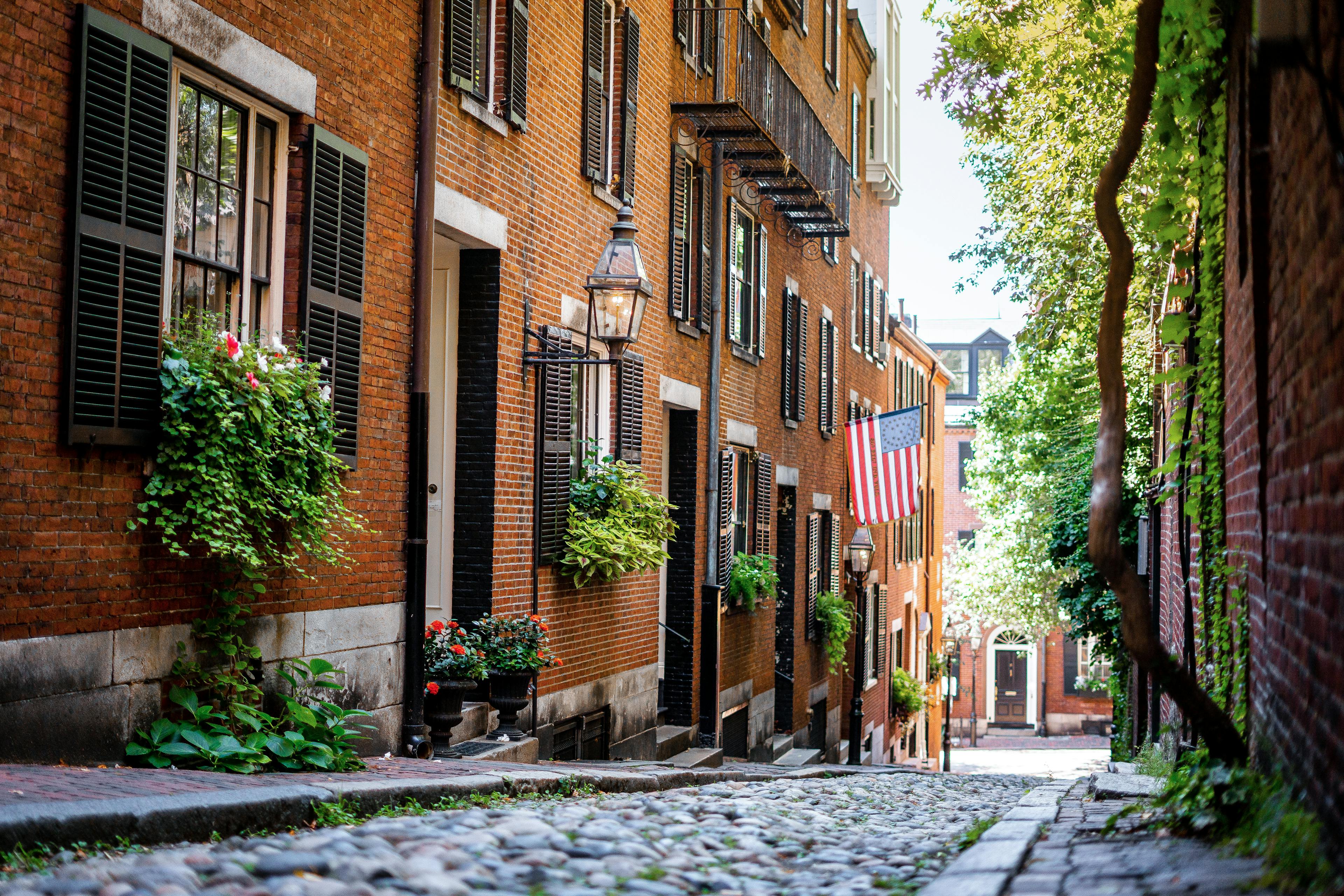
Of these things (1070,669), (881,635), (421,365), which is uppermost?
(421,365)

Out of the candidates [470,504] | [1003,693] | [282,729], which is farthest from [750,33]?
[1003,693]

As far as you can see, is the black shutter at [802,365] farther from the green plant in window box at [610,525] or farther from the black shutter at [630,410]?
the green plant in window box at [610,525]

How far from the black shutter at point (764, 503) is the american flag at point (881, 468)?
4.30ft

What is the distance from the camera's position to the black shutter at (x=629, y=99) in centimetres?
1265

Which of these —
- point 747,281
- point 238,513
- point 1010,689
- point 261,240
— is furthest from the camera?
point 1010,689

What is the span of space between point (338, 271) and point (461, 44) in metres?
2.53

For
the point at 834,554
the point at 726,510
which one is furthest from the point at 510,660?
the point at 834,554

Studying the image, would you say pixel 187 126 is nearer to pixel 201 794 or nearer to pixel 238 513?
pixel 238 513

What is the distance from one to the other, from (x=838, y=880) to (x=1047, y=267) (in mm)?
13166

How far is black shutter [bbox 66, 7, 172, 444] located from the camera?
5.57 m

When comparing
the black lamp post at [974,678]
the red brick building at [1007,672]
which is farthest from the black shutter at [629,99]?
the black lamp post at [974,678]

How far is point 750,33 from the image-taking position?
1667cm

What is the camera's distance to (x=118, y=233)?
5.80 meters

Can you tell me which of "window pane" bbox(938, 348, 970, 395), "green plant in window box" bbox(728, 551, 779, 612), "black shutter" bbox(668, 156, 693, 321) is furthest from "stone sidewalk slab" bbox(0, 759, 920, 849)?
"window pane" bbox(938, 348, 970, 395)
